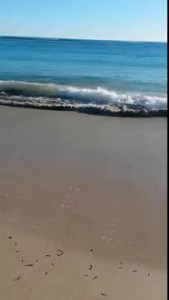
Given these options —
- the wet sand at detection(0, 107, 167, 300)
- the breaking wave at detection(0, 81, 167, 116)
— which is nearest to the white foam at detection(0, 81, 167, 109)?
the breaking wave at detection(0, 81, 167, 116)

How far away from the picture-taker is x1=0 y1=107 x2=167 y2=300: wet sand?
12.0 ft

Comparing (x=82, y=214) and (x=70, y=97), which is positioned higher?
(x=70, y=97)

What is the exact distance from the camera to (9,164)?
632 cm

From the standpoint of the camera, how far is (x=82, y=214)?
4.85 m

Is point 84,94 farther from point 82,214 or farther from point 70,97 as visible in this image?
point 82,214

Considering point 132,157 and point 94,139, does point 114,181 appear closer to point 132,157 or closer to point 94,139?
point 132,157

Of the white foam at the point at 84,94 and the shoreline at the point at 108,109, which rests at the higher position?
the white foam at the point at 84,94

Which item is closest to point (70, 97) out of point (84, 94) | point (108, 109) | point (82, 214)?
point (84, 94)

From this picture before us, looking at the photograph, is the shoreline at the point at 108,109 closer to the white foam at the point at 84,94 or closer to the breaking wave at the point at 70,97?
the breaking wave at the point at 70,97

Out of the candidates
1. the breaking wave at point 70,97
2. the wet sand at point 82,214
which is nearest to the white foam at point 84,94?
the breaking wave at point 70,97

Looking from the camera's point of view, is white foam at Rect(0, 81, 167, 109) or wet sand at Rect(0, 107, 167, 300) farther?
white foam at Rect(0, 81, 167, 109)

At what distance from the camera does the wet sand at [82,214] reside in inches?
144

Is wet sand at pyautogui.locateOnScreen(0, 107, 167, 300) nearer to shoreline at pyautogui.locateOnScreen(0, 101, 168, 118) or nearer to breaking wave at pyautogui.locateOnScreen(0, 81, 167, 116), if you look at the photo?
shoreline at pyautogui.locateOnScreen(0, 101, 168, 118)

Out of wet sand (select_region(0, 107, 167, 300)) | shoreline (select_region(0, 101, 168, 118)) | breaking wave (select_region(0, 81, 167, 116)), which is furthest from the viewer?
breaking wave (select_region(0, 81, 167, 116))
